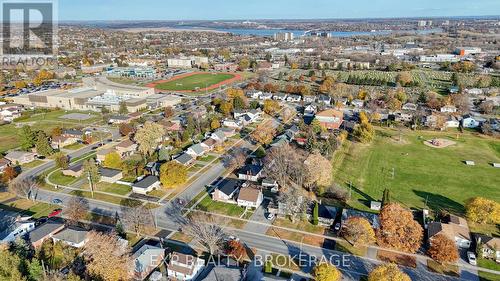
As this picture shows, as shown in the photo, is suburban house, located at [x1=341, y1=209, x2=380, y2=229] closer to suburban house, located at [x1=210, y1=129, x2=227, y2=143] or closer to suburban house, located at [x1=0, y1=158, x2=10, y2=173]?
suburban house, located at [x1=210, y1=129, x2=227, y2=143]

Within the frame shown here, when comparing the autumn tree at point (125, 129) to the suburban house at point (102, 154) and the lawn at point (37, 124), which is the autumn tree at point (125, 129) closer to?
the suburban house at point (102, 154)

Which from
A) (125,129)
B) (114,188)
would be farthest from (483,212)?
(125,129)

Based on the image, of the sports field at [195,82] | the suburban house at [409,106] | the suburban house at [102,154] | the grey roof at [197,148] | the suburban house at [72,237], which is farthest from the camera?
the sports field at [195,82]

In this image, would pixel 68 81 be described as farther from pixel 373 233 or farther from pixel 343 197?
pixel 373 233

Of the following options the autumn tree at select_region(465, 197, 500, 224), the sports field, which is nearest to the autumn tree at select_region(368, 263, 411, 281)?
the autumn tree at select_region(465, 197, 500, 224)

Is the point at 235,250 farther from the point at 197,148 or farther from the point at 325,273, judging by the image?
the point at 197,148

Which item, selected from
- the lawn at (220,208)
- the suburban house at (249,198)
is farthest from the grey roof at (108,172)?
the suburban house at (249,198)

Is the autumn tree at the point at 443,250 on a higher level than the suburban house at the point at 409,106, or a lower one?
lower

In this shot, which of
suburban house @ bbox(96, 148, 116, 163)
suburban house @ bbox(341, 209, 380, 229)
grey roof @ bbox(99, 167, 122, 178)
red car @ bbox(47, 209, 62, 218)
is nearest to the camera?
suburban house @ bbox(341, 209, 380, 229)

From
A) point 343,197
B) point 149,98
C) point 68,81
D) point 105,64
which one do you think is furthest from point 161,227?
point 105,64
